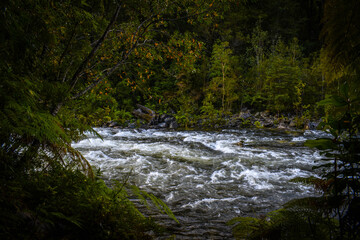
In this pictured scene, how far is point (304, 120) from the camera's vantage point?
14.0 metres

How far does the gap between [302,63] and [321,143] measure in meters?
22.3

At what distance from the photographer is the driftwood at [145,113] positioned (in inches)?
644

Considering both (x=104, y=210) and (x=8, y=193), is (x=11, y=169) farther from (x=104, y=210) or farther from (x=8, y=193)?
(x=104, y=210)

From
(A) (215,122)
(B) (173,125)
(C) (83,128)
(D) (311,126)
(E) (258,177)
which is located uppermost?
(A) (215,122)

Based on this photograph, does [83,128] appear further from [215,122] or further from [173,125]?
[215,122]

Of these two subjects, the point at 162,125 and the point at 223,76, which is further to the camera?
the point at 223,76

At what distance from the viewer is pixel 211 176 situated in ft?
16.2

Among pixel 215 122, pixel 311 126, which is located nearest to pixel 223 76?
pixel 215 122

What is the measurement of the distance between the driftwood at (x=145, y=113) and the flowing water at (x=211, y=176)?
852cm

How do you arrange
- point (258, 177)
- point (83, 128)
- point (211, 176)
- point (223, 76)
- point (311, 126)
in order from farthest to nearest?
point (223, 76), point (311, 126), point (211, 176), point (258, 177), point (83, 128)

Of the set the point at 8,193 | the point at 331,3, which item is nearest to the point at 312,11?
the point at 331,3

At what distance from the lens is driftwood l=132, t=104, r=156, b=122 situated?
53.6 ft

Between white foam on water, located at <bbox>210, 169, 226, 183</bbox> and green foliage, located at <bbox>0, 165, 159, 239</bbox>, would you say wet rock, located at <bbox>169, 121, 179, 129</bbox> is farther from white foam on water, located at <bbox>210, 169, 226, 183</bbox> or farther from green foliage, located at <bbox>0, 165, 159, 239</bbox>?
green foliage, located at <bbox>0, 165, 159, 239</bbox>

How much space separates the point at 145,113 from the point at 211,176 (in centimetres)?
1318
